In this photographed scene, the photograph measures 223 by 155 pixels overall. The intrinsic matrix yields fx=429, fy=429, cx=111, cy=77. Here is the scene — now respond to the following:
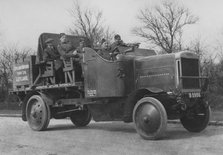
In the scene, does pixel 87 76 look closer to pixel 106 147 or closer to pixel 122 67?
pixel 122 67

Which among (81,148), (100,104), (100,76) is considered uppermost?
(100,76)

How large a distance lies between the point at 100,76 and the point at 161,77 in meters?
1.72

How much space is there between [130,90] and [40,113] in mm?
3494

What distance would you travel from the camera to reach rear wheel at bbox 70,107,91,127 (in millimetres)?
13914

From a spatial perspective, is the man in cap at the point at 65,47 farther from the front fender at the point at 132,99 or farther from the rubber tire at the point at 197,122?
the rubber tire at the point at 197,122

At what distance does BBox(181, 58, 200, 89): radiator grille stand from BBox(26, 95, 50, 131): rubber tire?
4.61m

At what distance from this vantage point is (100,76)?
11.2 m

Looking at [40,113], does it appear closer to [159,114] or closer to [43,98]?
[43,98]

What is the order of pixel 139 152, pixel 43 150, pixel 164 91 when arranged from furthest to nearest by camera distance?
pixel 164 91, pixel 43 150, pixel 139 152

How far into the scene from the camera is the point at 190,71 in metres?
10.3

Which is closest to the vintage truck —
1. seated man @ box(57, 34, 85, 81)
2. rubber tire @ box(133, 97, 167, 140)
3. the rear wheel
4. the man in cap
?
rubber tire @ box(133, 97, 167, 140)

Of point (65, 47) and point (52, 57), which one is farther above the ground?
point (65, 47)

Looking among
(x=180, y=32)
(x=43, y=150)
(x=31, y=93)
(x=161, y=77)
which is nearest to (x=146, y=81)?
(x=161, y=77)

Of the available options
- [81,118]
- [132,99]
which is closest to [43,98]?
[81,118]
